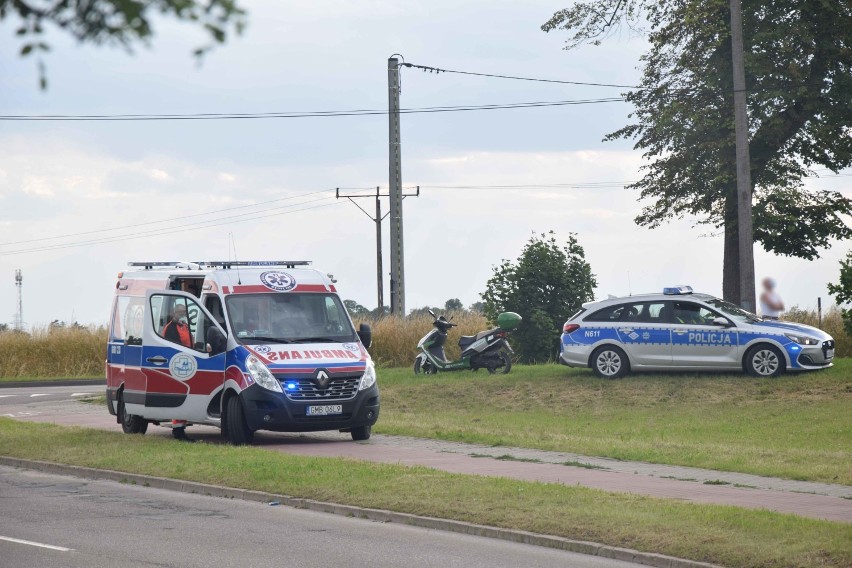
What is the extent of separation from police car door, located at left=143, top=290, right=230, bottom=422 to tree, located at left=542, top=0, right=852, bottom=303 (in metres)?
16.4

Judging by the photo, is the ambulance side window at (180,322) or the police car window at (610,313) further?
the police car window at (610,313)

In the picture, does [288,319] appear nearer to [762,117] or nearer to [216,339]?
[216,339]

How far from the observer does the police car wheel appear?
25.2 m

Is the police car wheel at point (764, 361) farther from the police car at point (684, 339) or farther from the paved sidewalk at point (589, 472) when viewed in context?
the paved sidewalk at point (589, 472)

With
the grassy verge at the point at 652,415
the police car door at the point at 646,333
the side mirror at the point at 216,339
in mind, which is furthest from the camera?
the police car door at the point at 646,333

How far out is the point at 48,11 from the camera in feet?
13.6

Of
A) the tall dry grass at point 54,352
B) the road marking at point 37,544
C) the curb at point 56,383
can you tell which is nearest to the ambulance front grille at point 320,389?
the road marking at point 37,544

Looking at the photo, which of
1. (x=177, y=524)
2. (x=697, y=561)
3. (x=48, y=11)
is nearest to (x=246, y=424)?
(x=177, y=524)

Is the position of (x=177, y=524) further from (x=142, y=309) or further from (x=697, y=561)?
(x=142, y=309)

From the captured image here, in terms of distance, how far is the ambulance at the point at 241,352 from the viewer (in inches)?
719

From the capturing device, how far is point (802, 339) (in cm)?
2527

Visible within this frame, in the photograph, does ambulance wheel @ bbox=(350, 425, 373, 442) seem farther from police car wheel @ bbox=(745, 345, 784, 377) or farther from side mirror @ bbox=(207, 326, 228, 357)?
police car wheel @ bbox=(745, 345, 784, 377)

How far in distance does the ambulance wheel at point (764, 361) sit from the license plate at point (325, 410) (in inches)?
403

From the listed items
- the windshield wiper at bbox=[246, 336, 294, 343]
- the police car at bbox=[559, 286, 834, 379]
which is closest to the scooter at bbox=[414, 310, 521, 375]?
the police car at bbox=[559, 286, 834, 379]
